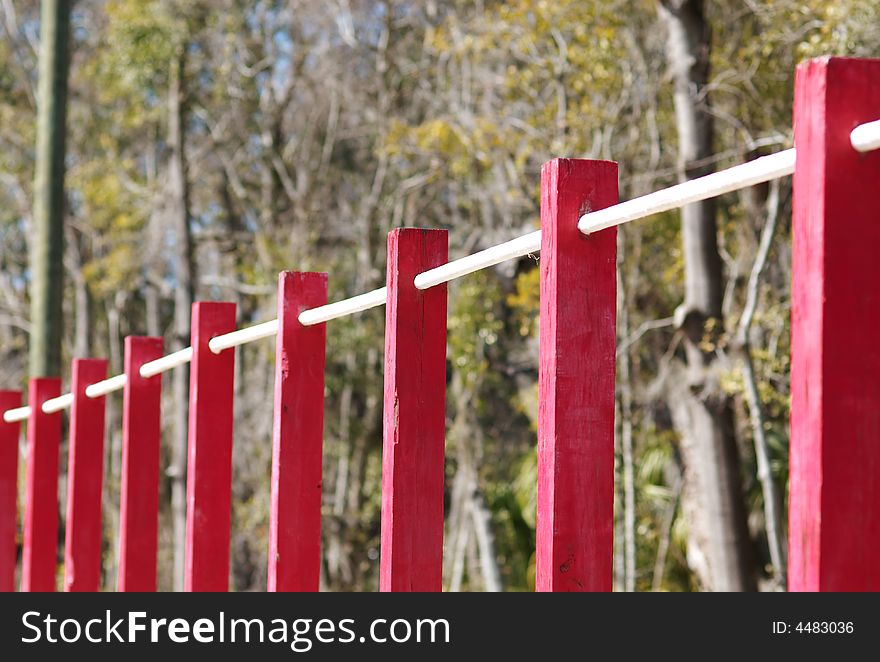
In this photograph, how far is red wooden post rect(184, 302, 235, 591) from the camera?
3.27 metres

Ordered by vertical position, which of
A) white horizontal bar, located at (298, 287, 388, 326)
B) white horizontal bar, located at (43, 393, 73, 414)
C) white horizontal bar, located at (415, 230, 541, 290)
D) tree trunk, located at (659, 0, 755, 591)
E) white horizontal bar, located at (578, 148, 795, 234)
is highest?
tree trunk, located at (659, 0, 755, 591)

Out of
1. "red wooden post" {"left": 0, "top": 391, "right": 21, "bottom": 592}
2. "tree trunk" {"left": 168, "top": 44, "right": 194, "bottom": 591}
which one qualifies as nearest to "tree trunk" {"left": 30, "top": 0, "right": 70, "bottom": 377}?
"red wooden post" {"left": 0, "top": 391, "right": 21, "bottom": 592}

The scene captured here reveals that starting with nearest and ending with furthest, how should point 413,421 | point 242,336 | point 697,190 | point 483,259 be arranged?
point 697,190 → point 483,259 → point 413,421 → point 242,336

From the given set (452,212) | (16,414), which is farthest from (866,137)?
(452,212)

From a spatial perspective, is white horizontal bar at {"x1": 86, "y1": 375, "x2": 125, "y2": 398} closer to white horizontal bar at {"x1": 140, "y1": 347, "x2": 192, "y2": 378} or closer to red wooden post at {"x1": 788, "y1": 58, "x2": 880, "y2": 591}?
white horizontal bar at {"x1": 140, "y1": 347, "x2": 192, "y2": 378}

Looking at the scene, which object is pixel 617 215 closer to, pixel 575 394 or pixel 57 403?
pixel 575 394

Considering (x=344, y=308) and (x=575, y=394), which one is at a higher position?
(x=344, y=308)

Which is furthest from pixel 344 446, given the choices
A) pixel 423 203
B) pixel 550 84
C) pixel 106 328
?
pixel 106 328

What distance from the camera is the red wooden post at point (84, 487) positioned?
4.27m

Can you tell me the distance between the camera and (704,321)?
7836 mm

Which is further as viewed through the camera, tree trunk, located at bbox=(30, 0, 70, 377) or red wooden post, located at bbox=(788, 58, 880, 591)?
tree trunk, located at bbox=(30, 0, 70, 377)

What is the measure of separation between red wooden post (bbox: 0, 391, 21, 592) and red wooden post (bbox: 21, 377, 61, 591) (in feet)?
1.99

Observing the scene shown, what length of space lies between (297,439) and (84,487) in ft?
5.38
